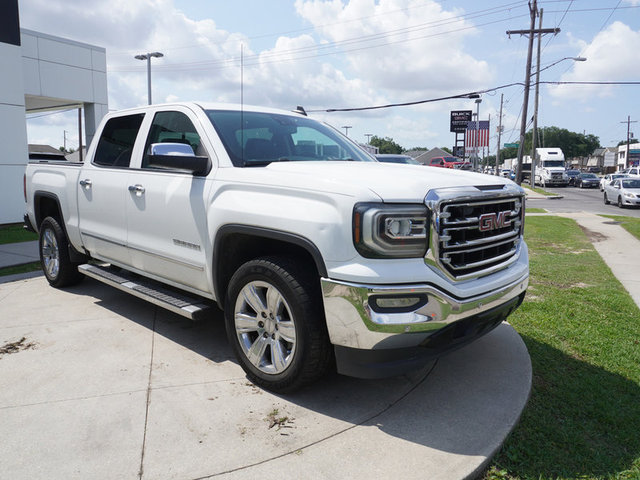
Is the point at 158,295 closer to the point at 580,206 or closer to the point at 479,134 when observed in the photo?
the point at 580,206

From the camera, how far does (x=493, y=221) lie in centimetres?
329

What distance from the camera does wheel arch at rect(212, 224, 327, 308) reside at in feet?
10.8

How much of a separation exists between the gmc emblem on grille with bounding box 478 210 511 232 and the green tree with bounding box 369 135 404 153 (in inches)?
4868

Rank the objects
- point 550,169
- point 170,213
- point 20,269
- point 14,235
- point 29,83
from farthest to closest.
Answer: point 550,169 < point 29,83 < point 14,235 < point 20,269 < point 170,213

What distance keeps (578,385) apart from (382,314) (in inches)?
72.2

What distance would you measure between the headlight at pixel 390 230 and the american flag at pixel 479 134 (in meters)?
31.7

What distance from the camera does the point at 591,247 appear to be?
32.2 feet

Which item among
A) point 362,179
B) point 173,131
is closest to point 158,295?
point 173,131

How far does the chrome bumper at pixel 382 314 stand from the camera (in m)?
2.77

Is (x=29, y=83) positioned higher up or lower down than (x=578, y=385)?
higher up

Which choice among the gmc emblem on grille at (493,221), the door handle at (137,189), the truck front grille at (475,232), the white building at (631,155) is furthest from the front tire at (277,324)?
the white building at (631,155)

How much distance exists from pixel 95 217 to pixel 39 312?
1.13 metres

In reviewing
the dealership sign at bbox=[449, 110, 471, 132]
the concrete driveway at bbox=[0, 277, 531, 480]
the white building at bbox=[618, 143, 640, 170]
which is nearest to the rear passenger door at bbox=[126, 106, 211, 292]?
the concrete driveway at bbox=[0, 277, 531, 480]

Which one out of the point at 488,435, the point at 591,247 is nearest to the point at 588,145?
the point at 591,247
